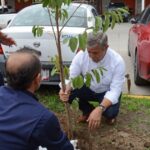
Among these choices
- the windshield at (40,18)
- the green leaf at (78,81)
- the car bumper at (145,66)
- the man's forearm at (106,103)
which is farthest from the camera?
the windshield at (40,18)

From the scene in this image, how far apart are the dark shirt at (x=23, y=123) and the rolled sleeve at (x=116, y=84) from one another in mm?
1780

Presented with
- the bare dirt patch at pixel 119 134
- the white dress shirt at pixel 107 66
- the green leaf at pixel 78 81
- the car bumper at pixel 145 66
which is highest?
the green leaf at pixel 78 81

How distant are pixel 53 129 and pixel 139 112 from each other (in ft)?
10.7

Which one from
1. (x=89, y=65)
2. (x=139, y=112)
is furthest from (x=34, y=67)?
(x=139, y=112)

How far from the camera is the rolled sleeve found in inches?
157

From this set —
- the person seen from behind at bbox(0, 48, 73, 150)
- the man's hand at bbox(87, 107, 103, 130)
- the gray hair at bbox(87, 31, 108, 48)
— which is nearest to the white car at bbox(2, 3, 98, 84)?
the gray hair at bbox(87, 31, 108, 48)

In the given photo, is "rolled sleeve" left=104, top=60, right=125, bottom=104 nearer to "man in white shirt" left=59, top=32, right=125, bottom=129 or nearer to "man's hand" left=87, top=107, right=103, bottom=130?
"man in white shirt" left=59, top=32, right=125, bottom=129

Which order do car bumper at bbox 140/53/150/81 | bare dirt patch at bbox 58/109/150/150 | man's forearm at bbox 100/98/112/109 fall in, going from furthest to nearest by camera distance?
car bumper at bbox 140/53/150/81, bare dirt patch at bbox 58/109/150/150, man's forearm at bbox 100/98/112/109

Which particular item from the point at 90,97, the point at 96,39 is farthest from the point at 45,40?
the point at 96,39

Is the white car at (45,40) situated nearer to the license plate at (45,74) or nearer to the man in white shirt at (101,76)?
the license plate at (45,74)

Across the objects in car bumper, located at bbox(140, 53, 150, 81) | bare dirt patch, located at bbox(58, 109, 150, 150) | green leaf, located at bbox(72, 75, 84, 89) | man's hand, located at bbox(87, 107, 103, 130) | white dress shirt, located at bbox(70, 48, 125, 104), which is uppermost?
green leaf, located at bbox(72, 75, 84, 89)

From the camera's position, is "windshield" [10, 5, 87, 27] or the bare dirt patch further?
"windshield" [10, 5, 87, 27]

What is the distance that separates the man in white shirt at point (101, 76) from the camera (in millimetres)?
3826

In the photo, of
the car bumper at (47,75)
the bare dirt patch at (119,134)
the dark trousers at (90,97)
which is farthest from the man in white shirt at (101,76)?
the car bumper at (47,75)
